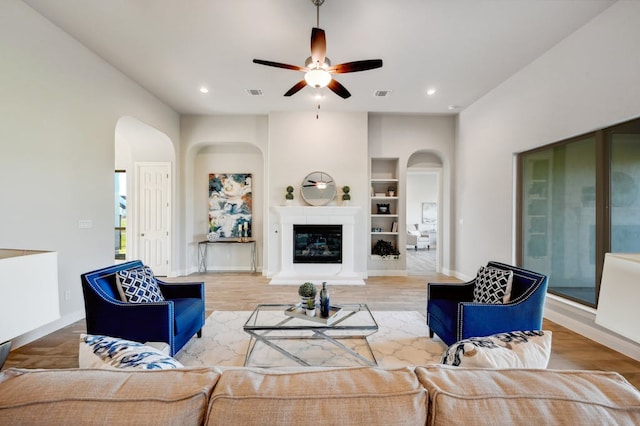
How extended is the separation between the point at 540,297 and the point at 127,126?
6.09 meters

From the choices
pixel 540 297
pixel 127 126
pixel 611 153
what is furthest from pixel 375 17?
pixel 127 126

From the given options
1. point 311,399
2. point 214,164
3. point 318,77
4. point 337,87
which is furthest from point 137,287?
point 214,164

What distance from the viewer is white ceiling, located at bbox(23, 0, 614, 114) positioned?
275 centimetres

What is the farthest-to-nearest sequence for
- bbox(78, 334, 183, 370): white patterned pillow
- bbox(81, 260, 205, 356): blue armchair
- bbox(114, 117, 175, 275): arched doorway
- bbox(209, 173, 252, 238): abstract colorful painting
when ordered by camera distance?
bbox(209, 173, 252, 238): abstract colorful painting
bbox(114, 117, 175, 275): arched doorway
bbox(81, 260, 205, 356): blue armchair
bbox(78, 334, 183, 370): white patterned pillow

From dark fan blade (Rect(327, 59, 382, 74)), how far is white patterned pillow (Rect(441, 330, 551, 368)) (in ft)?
8.08

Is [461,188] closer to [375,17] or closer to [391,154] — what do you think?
[391,154]

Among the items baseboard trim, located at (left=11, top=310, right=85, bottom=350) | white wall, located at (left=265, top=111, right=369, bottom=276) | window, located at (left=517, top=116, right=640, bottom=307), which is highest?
white wall, located at (left=265, top=111, right=369, bottom=276)

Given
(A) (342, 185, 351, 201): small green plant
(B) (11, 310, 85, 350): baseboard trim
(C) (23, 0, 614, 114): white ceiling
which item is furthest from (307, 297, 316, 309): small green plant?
(A) (342, 185, 351, 201): small green plant

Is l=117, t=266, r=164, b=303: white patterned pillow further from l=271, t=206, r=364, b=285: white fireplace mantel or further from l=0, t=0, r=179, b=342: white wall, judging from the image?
l=271, t=206, r=364, b=285: white fireplace mantel

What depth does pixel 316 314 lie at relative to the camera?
2.51 metres

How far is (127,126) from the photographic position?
4.78m

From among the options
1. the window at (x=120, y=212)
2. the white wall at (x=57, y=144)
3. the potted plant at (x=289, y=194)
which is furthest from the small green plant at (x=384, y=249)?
the window at (x=120, y=212)

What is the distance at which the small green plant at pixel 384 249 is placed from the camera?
A: 5.84 m

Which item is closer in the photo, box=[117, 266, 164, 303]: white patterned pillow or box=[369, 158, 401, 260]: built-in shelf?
box=[117, 266, 164, 303]: white patterned pillow
